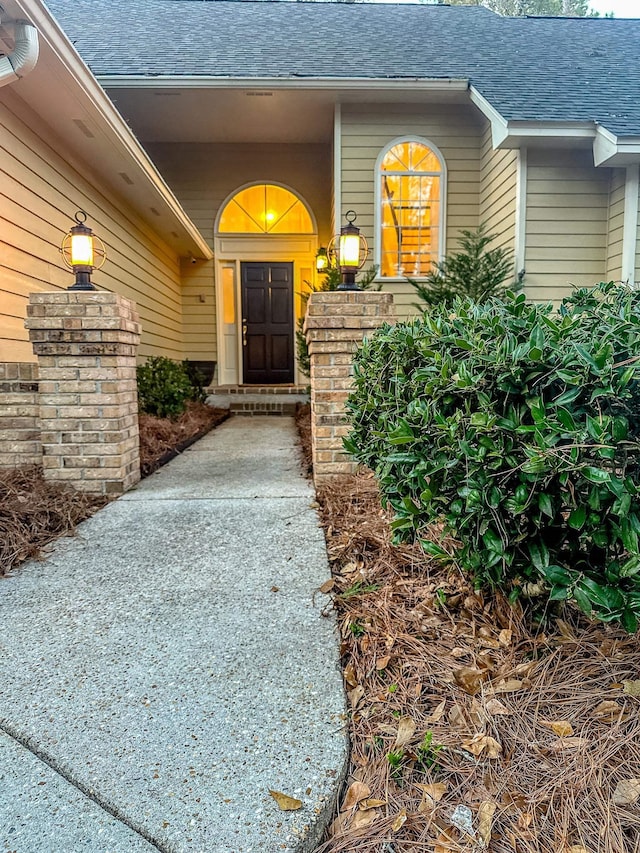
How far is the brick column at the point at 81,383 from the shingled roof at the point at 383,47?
454 centimetres

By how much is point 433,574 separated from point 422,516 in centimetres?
41

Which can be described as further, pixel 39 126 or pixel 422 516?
pixel 39 126

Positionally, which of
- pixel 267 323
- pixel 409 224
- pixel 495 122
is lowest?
pixel 267 323

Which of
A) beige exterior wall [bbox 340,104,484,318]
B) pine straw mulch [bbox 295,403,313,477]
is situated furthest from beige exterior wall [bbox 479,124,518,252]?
pine straw mulch [bbox 295,403,313,477]

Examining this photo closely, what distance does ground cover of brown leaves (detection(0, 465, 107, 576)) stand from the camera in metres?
2.03

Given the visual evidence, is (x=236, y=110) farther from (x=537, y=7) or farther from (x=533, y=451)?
(x=537, y=7)

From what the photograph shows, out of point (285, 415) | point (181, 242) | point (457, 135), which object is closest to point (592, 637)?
point (285, 415)

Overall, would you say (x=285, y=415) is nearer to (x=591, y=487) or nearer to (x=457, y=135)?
(x=457, y=135)

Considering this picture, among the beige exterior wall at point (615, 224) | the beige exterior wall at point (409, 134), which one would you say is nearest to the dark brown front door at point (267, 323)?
the beige exterior wall at point (409, 134)

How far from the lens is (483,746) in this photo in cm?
100

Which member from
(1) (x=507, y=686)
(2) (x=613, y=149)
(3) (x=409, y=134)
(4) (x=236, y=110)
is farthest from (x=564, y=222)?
(1) (x=507, y=686)

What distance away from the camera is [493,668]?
1.22m

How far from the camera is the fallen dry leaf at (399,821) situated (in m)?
0.86

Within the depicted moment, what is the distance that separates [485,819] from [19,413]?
2.94m
